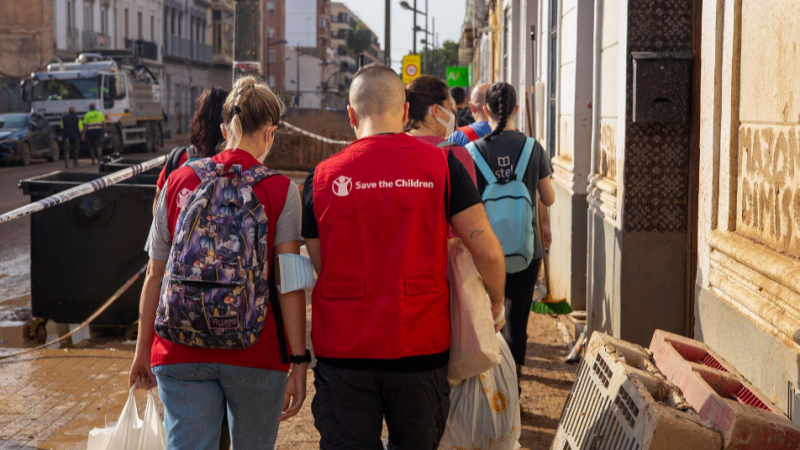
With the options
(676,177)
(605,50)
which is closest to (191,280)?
(676,177)

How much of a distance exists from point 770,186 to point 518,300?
2.40m

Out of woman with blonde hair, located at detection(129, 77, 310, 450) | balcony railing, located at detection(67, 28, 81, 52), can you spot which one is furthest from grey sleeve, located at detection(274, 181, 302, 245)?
balcony railing, located at detection(67, 28, 81, 52)

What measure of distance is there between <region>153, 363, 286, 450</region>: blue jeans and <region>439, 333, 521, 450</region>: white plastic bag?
78 centimetres

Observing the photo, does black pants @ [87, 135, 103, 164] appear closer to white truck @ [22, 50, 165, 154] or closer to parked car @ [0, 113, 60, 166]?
parked car @ [0, 113, 60, 166]

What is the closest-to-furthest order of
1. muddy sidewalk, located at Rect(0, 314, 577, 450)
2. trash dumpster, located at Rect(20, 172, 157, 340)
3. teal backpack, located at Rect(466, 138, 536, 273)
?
1. muddy sidewalk, located at Rect(0, 314, 577, 450)
2. teal backpack, located at Rect(466, 138, 536, 273)
3. trash dumpster, located at Rect(20, 172, 157, 340)

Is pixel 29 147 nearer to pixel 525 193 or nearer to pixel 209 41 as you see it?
pixel 525 193

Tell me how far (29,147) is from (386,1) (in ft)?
39.1

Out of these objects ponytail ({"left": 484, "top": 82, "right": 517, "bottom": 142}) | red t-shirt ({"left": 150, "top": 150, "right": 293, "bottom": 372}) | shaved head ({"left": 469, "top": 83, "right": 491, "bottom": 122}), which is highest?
shaved head ({"left": 469, "top": 83, "right": 491, "bottom": 122})

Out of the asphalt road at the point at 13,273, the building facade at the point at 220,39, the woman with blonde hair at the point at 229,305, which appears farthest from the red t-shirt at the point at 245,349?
the building facade at the point at 220,39

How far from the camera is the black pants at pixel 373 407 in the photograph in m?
3.13

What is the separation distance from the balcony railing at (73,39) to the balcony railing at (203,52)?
22906mm

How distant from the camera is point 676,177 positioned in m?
5.60

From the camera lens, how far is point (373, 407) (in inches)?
125

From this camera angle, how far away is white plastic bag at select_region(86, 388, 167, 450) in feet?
11.8
